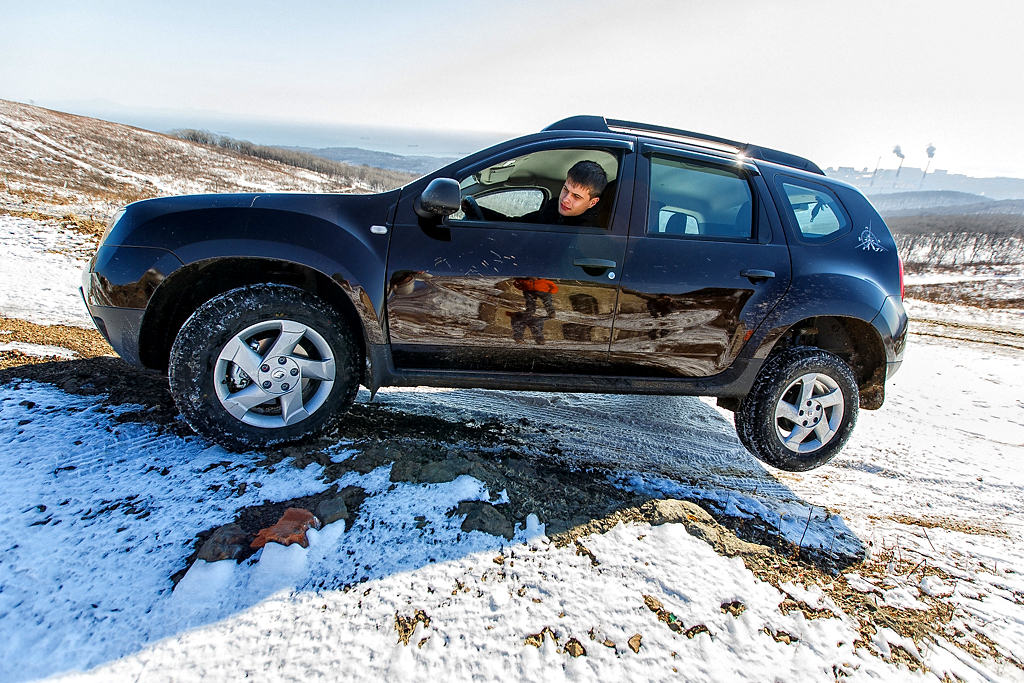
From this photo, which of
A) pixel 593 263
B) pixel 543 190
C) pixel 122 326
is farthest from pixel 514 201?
pixel 122 326

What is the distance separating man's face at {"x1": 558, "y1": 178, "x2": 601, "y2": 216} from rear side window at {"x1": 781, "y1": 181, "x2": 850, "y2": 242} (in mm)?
1216

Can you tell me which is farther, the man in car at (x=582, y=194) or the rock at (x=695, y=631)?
the man in car at (x=582, y=194)

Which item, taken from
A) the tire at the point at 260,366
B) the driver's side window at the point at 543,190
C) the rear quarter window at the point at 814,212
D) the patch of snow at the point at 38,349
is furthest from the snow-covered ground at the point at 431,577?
the rear quarter window at the point at 814,212

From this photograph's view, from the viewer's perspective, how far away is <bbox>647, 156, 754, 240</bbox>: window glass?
8.68 ft

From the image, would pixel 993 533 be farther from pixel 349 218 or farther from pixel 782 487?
pixel 349 218

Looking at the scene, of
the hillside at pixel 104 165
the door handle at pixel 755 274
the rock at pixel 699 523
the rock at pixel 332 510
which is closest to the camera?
the rock at pixel 332 510

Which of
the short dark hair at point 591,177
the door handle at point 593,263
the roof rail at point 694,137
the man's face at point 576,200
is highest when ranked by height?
the roof rail at point 694,137

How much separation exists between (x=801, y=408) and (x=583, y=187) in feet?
6.07

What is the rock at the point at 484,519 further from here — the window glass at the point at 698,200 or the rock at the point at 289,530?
the window glass at the point at 698,200

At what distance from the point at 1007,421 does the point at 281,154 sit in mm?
67275

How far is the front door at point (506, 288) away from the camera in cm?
240

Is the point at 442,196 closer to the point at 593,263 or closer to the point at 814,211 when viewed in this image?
the point at 593,263

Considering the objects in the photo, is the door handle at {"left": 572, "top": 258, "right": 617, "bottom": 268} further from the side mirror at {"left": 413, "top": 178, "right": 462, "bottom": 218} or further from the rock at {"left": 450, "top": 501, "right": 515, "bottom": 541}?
the rock at {"left": 450, "top": 501, "right": 515, "bottom": 541}

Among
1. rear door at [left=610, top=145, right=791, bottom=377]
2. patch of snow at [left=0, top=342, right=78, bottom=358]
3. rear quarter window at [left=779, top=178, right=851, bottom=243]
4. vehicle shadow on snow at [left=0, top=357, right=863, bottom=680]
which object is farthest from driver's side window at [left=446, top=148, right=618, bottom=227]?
patch of snow at [left=0, top=342, right=78, bottom=358]
